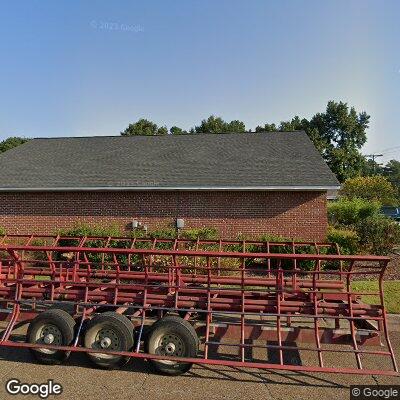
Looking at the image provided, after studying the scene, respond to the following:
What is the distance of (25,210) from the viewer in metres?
14.3

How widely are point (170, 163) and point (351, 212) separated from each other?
1081 centimetres

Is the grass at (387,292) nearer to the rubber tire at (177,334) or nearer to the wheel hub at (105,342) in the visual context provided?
the rubber tire at (177,334)

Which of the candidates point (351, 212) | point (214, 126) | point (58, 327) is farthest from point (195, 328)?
point (214, 126)

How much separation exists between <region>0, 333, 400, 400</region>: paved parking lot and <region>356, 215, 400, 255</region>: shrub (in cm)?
861

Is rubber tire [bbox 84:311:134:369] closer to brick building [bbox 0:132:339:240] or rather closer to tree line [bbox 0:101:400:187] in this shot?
brick building [bbox 0:132:339:240]

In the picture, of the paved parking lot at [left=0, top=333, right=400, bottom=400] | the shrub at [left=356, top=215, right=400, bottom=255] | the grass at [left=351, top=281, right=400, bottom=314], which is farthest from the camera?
the shrub at [left=356, top=215, right=400, bottom=255]

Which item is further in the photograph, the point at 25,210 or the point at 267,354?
the point at 25,210

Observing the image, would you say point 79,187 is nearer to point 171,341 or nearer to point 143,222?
point 143,222

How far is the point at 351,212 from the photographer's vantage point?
20.8 metres

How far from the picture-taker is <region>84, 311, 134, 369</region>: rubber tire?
4512 mm

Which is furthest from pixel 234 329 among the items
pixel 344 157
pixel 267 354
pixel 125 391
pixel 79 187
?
pixel 344 157

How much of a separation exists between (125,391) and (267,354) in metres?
1.94

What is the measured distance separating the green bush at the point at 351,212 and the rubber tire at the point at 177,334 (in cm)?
1575

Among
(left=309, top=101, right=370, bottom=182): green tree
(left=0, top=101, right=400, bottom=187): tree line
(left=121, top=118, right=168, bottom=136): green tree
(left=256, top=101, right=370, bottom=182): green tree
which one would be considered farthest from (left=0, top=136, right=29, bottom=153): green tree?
(left=309, top=101, right=370, bottom=182): green tree
